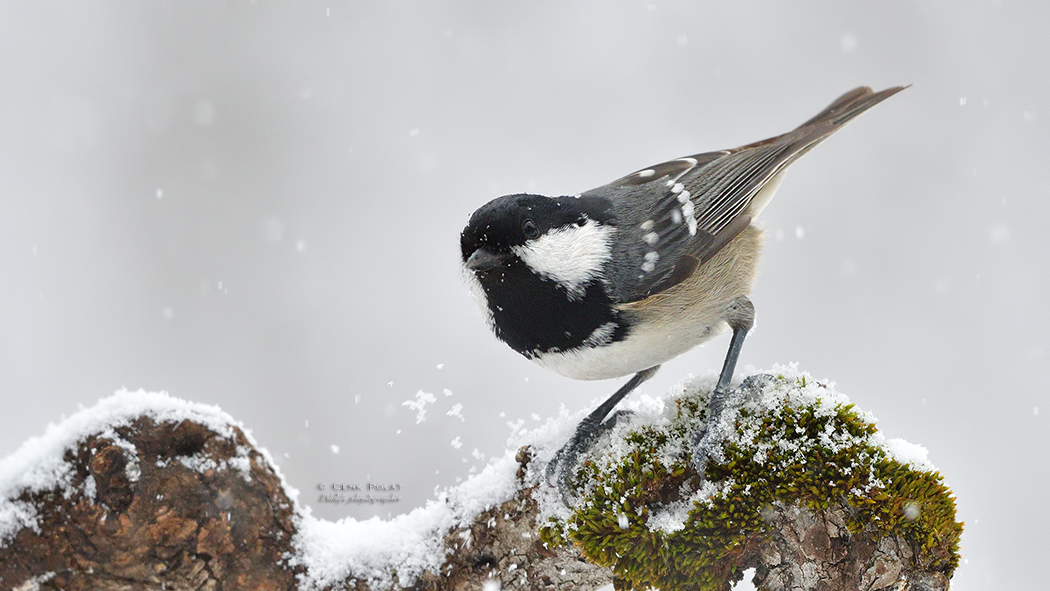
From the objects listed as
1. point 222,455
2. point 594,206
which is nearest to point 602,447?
point 594,206

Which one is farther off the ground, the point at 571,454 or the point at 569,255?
the point at 569,255

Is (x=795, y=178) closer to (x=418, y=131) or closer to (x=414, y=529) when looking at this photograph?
(x=418, y=131)

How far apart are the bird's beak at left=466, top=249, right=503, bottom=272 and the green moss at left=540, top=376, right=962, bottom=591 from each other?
2.27ft

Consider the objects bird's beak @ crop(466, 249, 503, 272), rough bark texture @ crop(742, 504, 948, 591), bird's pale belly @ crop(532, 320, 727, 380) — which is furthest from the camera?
bird's pale belly @ crop(532, 320, 727, 380)

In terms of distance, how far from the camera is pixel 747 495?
6.54 ft

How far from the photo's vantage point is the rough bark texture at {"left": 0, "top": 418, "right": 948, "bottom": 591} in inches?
76.0

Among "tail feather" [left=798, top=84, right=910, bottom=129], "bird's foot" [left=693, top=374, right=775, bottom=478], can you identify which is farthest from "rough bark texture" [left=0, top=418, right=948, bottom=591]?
"tail feather" [left=798, top=84, right=910, bottom=129]

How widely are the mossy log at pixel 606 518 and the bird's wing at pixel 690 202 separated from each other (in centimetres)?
44

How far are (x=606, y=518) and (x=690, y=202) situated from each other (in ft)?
3.69

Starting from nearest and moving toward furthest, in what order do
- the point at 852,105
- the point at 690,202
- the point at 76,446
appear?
the point at 76,446 < the point at 690,202 < the point at 852,105

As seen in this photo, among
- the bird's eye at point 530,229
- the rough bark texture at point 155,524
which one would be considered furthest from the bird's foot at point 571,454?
the rough bark texture at point 155,524

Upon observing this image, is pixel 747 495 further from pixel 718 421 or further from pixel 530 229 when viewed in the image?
pixel 530 229

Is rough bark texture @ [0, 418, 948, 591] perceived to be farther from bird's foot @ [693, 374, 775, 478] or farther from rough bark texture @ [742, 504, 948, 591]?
bird's foot @ [693, 374, 775, 478]

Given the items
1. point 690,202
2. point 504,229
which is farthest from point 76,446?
point 690,202
